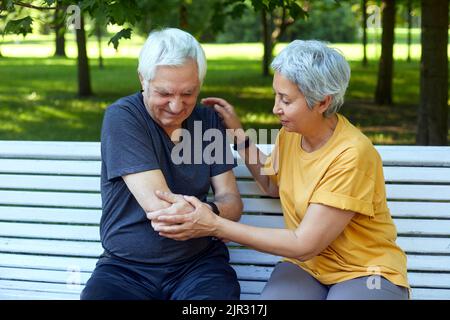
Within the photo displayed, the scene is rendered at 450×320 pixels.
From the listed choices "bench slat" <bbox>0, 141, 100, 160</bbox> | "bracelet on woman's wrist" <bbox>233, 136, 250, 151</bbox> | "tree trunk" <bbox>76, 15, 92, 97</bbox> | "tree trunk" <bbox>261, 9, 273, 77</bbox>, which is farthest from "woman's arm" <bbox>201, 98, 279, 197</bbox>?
"tree trunk" <bbox>261, 9, 273, 77</bbox>

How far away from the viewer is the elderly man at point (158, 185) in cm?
304

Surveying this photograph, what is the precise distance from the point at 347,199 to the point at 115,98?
1255cm

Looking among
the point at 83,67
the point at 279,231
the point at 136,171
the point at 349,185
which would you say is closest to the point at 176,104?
the point at 136,171

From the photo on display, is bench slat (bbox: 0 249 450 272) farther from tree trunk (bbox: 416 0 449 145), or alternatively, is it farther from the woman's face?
tree trunk (bbox: 416 0 449 145)

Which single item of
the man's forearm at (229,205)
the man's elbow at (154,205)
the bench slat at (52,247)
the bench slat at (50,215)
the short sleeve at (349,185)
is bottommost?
the bench slat at (52,247)

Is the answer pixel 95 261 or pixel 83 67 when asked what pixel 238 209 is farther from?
pixel 83 67

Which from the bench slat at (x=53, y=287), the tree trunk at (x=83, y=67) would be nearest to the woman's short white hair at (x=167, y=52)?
the bench slat at (x=53, y=287)

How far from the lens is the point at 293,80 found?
9.62ft

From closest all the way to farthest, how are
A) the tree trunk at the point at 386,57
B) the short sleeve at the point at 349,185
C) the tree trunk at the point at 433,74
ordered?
the short sleeve at the point at 349,185 < the tree trunk at the point at 433,74 < the tree trunk at the point at 386,57

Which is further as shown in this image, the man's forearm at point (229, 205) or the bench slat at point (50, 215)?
the bench slat at point (50, 215)

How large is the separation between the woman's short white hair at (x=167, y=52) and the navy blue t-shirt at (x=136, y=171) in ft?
0.63

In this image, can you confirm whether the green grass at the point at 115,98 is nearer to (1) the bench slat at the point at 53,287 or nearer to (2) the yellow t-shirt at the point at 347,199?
(1) the bench slat at the point at 53,287
